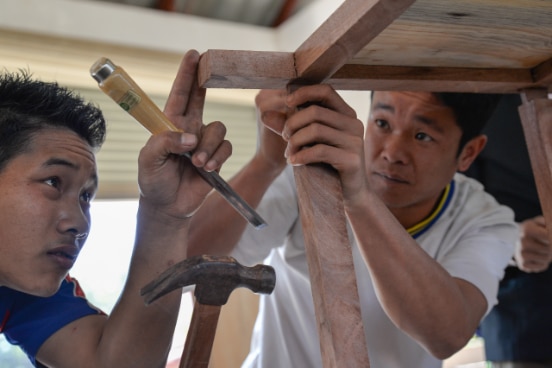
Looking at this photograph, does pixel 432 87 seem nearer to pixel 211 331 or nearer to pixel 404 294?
pixel 404 294

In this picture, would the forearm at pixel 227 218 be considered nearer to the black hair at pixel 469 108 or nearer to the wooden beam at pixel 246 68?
the black hair at pixel 469 108

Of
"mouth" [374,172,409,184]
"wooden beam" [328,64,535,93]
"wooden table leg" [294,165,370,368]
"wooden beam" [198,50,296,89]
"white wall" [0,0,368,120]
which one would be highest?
"white wall" [0,0,368,120]

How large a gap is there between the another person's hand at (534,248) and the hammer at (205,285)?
38.4 inches

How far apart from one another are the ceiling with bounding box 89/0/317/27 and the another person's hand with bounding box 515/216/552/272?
207 centimetres

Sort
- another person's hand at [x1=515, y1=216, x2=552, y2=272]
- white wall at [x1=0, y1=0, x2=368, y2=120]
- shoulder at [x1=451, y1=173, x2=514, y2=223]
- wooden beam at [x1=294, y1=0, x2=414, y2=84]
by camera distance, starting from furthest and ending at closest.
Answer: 1. white wall at [x1=0, y1=0, x2=368, y2=120]
2. another person's hand at [x1=515, y1=216, x2=552, y2=272]
3. shoulder at [x1=451, y1=173, x2=514, y2=223]
4. wooden beam at [x1=294, y1=0, x2=414, y2=84]

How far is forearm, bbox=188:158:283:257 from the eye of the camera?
123cm

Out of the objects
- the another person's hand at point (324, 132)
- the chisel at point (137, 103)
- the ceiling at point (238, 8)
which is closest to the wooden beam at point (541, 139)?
the another person's hand at point (324, 132)

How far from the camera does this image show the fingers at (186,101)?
849 millimetres

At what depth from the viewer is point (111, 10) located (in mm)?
2959

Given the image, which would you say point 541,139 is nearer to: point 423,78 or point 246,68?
point 423,78

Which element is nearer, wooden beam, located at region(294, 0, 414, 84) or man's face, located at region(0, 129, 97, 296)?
wooden beam, located at region(294, 0, 414, 84)

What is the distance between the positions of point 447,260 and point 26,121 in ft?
2.60

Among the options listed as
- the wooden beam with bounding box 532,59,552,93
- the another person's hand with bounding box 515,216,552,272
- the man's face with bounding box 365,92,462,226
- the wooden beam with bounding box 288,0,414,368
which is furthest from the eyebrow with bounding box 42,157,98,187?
the another person's hand with bounding box 515,216,552,272

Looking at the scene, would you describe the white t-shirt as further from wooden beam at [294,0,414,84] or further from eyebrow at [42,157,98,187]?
wooden beam at [294,0,414,84]
